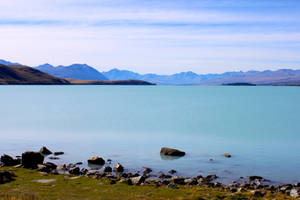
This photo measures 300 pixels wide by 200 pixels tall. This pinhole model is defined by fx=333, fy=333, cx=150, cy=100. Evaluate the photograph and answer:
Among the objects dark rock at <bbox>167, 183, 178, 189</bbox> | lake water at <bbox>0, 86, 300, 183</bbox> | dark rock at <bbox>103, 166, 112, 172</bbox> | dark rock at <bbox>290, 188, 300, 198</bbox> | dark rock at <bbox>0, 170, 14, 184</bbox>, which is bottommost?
lake water at <bbox>0, 86, 300, 183</bbox>

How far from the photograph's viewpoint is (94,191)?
65.6ft

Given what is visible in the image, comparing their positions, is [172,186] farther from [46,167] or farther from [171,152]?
[171,152]

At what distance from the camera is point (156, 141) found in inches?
1802

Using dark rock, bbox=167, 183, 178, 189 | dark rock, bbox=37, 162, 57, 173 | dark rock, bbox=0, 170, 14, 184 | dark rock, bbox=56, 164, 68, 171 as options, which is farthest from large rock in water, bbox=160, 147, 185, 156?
dark rock, bbox=0, 170, 14, 184

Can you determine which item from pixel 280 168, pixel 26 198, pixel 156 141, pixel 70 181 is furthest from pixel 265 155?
pixel 26 198

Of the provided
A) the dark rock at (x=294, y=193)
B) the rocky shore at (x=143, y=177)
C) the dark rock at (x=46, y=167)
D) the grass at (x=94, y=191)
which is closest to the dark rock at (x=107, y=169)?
the rocky shore at (x=143, y=177)

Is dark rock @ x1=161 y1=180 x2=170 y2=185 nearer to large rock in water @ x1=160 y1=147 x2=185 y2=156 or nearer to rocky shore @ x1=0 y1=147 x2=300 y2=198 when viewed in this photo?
rocky shore @ x1=0 y1=147 x2=300 y2=198

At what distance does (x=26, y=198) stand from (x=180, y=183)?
11.2m

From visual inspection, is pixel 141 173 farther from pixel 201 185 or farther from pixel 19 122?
pixel 19 122

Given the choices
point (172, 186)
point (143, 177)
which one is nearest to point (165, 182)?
point (172, 186)

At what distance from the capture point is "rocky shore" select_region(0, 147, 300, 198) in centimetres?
2239

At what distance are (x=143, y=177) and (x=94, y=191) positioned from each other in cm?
495

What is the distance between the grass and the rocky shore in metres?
0.91

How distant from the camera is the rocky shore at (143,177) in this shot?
2239cm
